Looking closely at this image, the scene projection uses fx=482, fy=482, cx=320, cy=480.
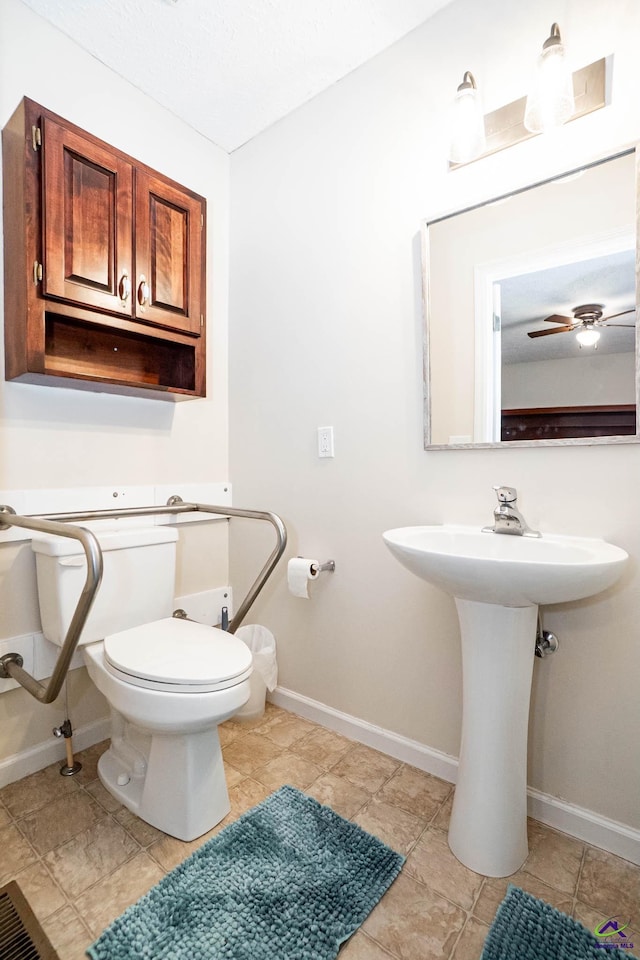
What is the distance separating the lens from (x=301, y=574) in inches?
69.9

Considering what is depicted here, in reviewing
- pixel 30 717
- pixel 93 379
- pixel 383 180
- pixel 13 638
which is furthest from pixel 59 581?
pixel 383 180

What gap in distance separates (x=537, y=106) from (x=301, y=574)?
1563 mm

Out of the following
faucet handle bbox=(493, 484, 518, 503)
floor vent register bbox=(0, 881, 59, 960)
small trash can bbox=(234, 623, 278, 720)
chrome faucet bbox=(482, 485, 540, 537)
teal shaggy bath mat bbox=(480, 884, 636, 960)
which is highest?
faucet handle bbox=(493, 484, 518, 503)

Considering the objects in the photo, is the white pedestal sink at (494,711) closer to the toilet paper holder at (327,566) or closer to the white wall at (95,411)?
the toilet paper holder at (327,566)

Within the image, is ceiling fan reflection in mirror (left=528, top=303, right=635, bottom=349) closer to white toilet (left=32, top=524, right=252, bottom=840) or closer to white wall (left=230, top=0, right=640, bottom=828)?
white wall (left=230, top=0, right=640, bottom=828)

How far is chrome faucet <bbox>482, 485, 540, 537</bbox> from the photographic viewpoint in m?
1.35

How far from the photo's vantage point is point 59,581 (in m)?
1.45

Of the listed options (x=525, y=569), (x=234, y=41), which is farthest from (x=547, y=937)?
(x=234, y=41)

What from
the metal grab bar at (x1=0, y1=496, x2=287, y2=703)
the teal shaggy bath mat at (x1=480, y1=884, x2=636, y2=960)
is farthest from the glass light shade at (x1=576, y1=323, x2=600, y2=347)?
the teal shaggy bath mat at (x1=480, y1=884, x2=636, y2=960)

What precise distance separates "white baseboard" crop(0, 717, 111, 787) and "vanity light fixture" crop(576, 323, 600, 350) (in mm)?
2022

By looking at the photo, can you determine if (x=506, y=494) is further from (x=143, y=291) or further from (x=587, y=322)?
(x=143, y=291)

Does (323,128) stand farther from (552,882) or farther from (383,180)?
(552,882)

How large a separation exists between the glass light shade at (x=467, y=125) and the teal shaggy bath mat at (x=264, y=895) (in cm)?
195

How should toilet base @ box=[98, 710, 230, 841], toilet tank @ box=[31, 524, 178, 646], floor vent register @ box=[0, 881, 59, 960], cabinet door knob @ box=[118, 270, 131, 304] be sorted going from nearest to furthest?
floor vent register @ box=[0, 881, 59, 960], toilet base @ box=[98, 710, 230, 841], toilet tank @ box=[31, 524, 178, 646], cabinet door knob @ box=[118, 270, 131, 304]
